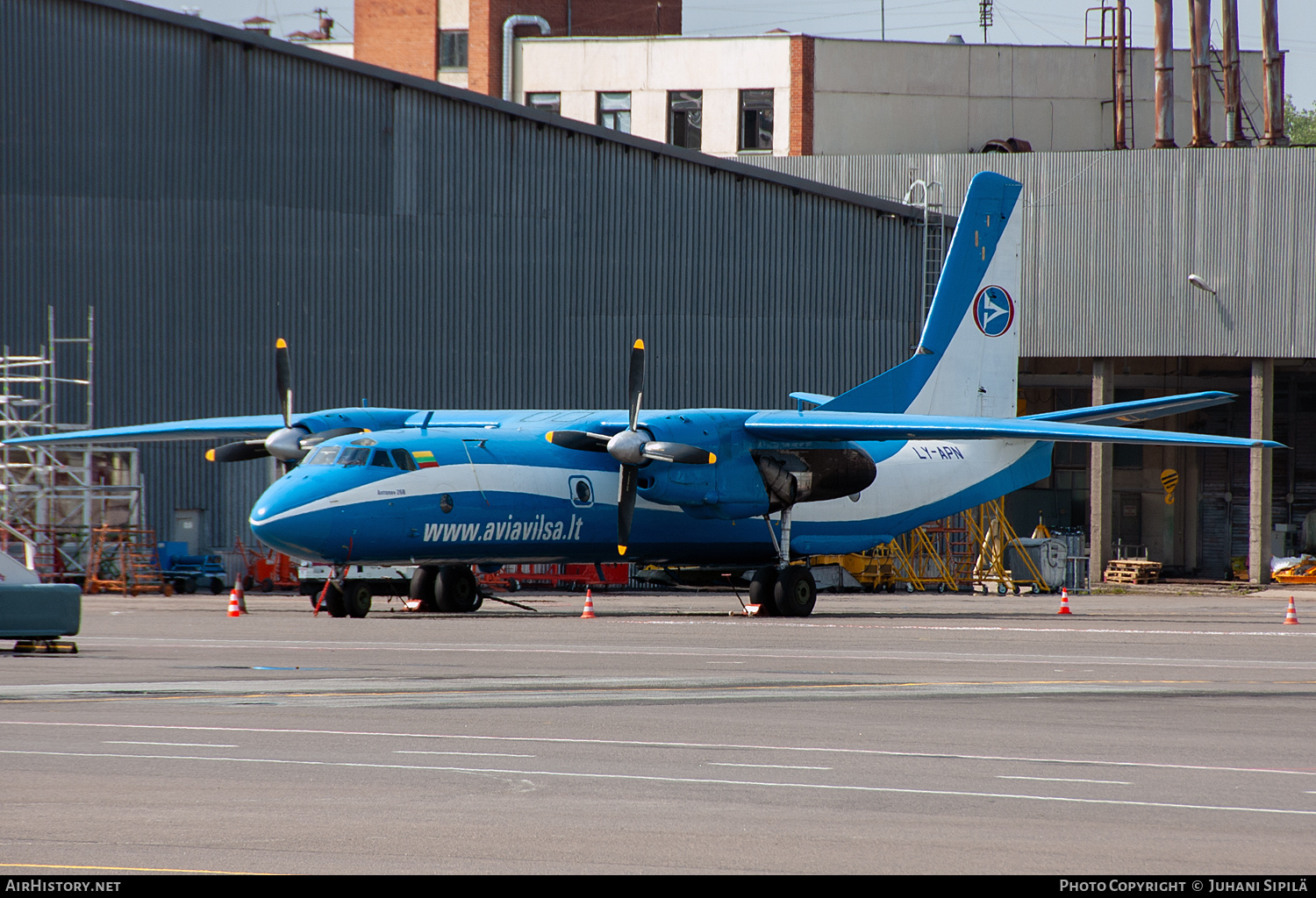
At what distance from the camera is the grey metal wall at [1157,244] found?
47.5m

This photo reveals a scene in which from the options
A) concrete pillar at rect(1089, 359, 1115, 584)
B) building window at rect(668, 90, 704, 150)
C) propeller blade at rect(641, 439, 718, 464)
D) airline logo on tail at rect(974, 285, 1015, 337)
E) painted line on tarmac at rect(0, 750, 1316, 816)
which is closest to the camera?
painted line on tarmac at rect(0, 750, 1316, 816)

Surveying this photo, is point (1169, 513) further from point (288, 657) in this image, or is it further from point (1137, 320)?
point (288, 657)

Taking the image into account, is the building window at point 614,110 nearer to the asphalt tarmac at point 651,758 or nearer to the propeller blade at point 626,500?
the propeller blade at point 626,500

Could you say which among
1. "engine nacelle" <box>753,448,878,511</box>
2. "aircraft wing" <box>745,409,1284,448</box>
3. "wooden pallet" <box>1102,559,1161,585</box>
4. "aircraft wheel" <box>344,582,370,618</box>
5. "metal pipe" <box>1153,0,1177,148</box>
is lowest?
"wooden pallet" <box>1102,559,1161,585</box>

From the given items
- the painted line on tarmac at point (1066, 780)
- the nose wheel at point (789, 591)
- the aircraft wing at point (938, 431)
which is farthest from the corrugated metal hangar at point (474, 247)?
the painted line on tarmac at point (1066, 780)

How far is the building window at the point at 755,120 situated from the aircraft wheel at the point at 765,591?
32.1 m

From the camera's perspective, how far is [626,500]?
27234 mm

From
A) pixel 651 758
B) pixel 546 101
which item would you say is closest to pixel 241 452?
pixel 651 758

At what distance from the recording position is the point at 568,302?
43.2 m

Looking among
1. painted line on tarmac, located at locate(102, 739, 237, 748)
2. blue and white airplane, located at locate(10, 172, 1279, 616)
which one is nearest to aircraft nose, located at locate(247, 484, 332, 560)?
blue and white airplane, located at locate(10, 172, 1279, 616)

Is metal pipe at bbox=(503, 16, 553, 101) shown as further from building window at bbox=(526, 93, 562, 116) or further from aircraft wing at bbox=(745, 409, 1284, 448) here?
aircraft wing at bbox=(745, 409, 1284, 448)

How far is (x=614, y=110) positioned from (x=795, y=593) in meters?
35.5

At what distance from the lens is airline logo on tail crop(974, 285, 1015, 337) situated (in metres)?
34.0

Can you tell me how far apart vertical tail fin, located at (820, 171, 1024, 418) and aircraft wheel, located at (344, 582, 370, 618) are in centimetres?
1260
